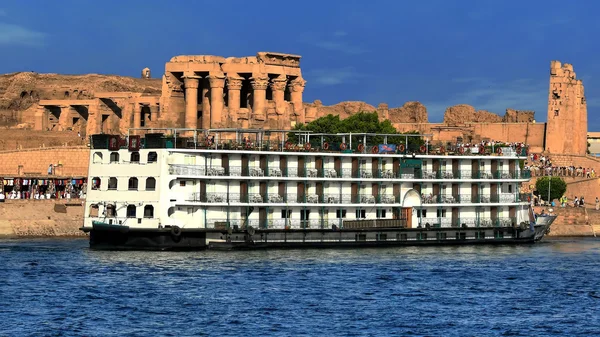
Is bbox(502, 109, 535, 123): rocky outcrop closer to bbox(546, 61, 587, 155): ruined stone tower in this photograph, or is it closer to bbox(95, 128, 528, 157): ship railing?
bbox(546, 61, 587, 155): ruined stone tower

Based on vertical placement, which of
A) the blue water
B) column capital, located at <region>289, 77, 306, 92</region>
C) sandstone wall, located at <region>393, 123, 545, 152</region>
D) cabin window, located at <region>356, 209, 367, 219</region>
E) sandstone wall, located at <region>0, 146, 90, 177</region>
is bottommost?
the blue water

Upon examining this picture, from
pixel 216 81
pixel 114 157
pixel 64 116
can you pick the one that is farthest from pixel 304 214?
pixel 64 116

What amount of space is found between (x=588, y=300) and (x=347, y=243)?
14903 millimetres

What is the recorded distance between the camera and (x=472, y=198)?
57438 mm

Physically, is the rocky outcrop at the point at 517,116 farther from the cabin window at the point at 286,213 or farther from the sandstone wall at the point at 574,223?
the cabin window at the point at 286,213

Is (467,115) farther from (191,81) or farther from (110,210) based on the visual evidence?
(110,210)

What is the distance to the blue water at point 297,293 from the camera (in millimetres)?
34844

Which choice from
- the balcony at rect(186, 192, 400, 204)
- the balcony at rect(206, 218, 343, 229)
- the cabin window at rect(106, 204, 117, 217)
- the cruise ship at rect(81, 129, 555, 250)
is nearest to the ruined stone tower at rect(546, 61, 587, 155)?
the cruise ship at rect(81, 129, 555, 250)

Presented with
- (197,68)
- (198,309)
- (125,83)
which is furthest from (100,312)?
(125,83)

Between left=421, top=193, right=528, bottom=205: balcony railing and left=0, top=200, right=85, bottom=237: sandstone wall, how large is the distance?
54.1ft

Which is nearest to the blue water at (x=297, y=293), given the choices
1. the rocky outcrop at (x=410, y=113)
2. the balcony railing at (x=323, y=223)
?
the balcony railing at (x=323, y=223)

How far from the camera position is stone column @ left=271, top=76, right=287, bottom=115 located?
83.8 meters

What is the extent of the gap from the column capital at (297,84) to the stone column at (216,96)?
5286 mm

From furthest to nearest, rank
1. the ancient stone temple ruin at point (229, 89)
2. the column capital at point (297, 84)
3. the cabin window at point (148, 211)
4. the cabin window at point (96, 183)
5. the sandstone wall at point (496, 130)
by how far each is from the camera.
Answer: the sandstone wall at point (496, 130) < the column capital at point (297, 84) < the ancient stone temple ruin at point (229, 89) < the cabin window at point (96, 183) < the cabin window at point (148, 211)
